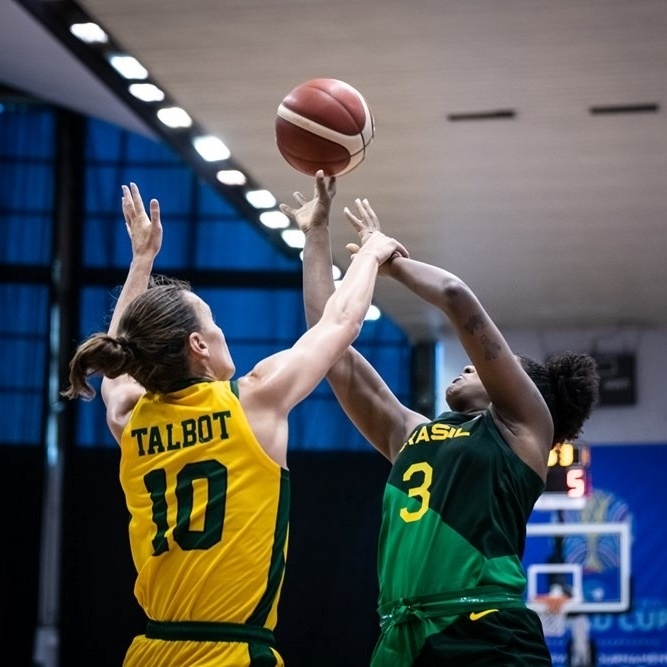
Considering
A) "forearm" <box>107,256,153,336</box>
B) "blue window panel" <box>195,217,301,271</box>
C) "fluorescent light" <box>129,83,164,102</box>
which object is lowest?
"forearm" <box>107,256,153,336</box>

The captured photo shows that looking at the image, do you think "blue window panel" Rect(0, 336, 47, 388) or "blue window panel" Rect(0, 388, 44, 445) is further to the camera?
"blue window panel" Rect(0, 336, 47, 388)

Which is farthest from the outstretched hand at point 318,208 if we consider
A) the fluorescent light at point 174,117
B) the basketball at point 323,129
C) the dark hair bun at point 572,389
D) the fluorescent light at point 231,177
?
the fluorescent light at point 231,177

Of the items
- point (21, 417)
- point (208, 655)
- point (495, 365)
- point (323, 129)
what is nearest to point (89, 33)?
point (323, 129)

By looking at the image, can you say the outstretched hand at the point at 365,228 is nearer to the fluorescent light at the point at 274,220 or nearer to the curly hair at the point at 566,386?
the curly hair at the point at 566,386

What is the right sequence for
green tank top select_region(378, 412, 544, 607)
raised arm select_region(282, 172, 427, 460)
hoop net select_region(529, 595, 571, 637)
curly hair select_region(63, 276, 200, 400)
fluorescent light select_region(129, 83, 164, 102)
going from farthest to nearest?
Result: hoop net select_region(529, 595, 571, 637), fluorescent light select_region(129, 83, 164, 102), raised arm select_region(282, 172, 427, 460), green tank top select_region(378, 412, 544, 607), curly hair select_region(63, 276, 200, 400)

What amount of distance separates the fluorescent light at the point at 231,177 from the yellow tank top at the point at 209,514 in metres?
5.92

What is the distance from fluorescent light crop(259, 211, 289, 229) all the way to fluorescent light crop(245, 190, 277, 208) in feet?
0.97

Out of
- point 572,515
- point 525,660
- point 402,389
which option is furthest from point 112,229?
point 525,660

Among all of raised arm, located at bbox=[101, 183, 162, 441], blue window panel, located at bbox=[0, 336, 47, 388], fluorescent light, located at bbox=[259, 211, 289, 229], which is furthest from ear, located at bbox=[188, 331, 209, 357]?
blue window panel, located at bbox=[0, 336, 47, 388]

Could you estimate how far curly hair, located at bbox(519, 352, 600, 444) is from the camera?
4.54 metres

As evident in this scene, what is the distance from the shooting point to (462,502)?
413 cm

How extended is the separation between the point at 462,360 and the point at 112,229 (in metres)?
3.83

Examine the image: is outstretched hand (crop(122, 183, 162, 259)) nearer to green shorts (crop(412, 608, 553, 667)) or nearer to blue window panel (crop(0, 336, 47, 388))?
green shorts (crop(412, 608, 553, 667))

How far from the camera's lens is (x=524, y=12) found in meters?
6.69
